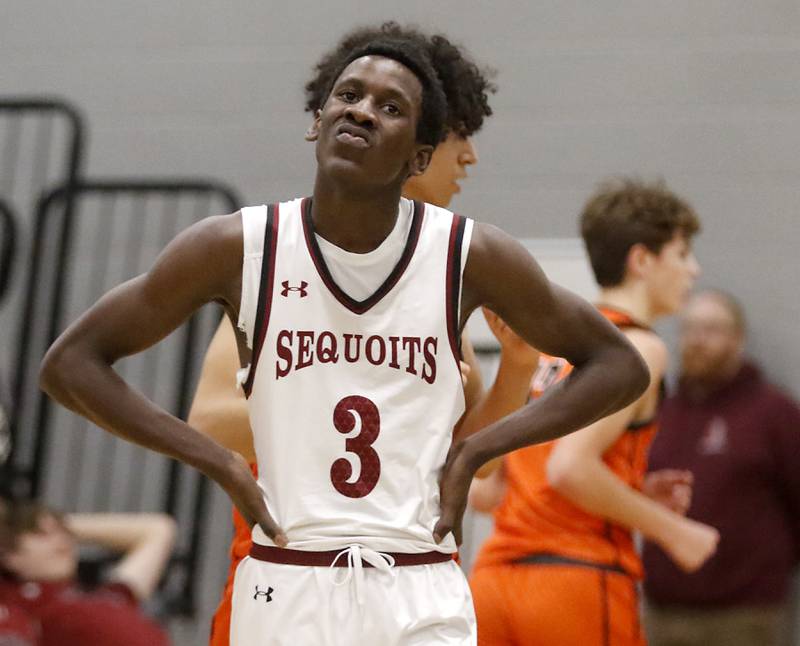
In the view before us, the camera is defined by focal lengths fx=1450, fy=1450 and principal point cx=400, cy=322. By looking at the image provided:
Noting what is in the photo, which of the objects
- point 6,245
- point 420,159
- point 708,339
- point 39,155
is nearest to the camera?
point 420,159

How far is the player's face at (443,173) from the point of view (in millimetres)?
2955

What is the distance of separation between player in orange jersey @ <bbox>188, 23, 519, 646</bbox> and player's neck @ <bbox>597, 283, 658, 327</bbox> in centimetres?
83

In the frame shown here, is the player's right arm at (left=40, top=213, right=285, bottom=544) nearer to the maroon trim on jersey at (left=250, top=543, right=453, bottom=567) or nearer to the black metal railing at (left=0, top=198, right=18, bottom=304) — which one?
the maroon trim on jersey at (left=250, top=543, right=453, bottom=567)

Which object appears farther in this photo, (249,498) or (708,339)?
(708,339)

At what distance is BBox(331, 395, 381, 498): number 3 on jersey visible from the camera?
2160 millimetres

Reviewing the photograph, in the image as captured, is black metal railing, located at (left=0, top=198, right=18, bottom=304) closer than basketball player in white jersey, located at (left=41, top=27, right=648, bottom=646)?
No

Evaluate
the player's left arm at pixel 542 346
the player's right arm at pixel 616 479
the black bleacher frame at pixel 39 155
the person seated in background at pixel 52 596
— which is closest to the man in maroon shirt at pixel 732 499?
the player's right arm at pixel 616 479

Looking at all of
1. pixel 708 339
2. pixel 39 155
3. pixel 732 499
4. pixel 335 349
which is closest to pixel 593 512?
pixel 335 349

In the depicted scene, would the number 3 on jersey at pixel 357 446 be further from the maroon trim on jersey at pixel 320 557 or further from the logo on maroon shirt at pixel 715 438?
the logo on maroon shirt at pixel 715 438

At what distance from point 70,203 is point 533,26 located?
1.93 meters

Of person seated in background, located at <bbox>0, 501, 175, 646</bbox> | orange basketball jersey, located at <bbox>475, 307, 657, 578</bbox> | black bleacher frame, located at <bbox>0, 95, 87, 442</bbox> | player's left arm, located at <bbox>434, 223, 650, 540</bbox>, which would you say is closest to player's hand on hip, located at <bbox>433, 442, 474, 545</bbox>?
player's left arm, located at <bbox>434, 223, 650, 540</bbox>

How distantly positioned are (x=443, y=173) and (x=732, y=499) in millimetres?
2467

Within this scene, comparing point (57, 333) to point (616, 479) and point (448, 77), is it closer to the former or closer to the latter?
point (616, 479)

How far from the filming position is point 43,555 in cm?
336
